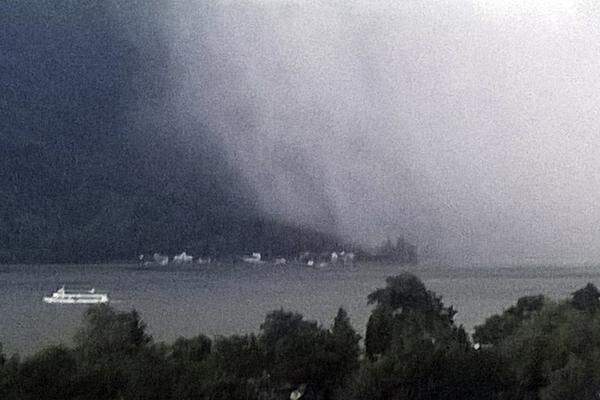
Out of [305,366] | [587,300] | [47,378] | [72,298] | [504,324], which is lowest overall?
[305,366]

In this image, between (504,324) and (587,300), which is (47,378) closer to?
(504,324)

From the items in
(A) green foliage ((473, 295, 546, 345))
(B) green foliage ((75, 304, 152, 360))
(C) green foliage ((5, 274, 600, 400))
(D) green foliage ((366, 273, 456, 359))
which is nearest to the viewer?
(C) green foliage ((5, 274, 600, 400))

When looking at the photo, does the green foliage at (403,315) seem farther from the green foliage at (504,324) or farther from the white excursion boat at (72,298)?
the white excursion boat at (72,298)

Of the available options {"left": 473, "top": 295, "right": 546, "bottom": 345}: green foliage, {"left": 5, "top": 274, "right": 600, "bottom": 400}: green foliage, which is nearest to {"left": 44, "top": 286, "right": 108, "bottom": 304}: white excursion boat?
{"left": 473, "top": 295, "right": 546, "bottom": 345}: green foliage

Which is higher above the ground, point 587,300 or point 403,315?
point 587,300

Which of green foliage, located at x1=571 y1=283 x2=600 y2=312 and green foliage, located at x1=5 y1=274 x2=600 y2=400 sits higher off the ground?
green foliage, located at x1=571 y1=283 x2=600 y2=312

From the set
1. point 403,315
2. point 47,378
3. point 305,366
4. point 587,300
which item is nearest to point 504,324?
point 403,315

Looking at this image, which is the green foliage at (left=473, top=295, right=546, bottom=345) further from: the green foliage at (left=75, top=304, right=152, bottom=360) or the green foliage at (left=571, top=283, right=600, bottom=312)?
the green foliage at (left=75, top=304, right=152, bottom=360)

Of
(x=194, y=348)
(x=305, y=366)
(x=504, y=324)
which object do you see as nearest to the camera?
(x=305, y=366)
